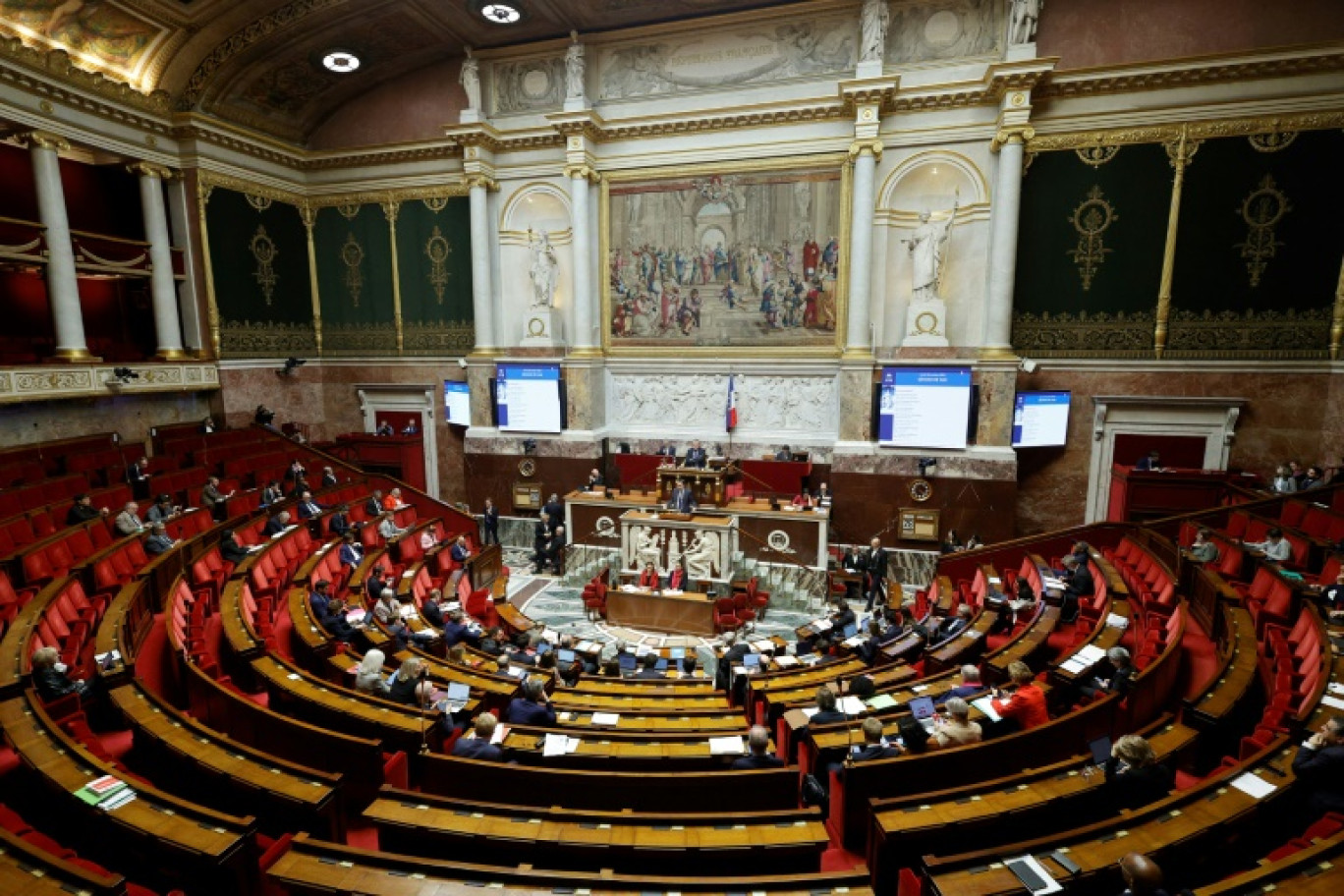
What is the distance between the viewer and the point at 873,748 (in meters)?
4.78

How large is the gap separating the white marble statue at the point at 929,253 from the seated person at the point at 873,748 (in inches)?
464

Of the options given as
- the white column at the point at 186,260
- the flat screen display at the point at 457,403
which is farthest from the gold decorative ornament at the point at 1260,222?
the white column at the point at 186,260

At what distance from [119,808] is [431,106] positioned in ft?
58.1

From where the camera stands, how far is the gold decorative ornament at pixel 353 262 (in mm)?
18188

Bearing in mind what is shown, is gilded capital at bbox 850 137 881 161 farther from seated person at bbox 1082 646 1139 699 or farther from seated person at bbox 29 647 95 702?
seated person at bbox 29 647 95 702

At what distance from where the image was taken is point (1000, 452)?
13617 millimetres

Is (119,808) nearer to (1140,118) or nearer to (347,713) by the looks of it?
(347,713)

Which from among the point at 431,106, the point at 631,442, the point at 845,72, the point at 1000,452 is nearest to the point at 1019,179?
the point at 845,72

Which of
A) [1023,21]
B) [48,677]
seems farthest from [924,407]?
[48,677]

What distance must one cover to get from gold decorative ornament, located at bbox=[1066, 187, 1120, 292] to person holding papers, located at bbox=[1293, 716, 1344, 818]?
1214cm

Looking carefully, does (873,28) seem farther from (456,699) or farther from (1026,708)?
(456,699)

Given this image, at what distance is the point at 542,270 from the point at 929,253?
30.8ft

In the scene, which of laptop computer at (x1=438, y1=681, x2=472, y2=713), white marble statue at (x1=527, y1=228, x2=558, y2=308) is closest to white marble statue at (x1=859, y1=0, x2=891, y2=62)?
white marble statue at (x1=527, y1=228, x2=558, y2=308)

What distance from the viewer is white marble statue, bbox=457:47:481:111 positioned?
53.0 feet
